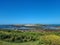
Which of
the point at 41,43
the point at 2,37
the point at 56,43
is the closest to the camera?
the point at 56,43

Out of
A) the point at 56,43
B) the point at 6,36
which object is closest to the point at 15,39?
the point at 6,36

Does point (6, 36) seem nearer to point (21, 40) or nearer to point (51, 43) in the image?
point (21, 40)

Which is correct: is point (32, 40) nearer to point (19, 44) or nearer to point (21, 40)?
point (21, 40)

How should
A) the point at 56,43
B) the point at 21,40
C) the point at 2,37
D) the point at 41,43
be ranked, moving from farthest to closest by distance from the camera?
the point at 2,37
the point at 21,40
the point at 41,43
the point at 56,43

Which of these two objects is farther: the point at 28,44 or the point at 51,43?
A: the point at 28,44

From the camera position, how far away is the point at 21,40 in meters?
18.3

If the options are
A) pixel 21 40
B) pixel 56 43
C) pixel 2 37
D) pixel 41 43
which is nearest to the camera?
pixel 56 43

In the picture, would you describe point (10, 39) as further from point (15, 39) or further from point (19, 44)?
point (19, 44)

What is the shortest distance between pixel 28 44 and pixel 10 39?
3573 millimetres

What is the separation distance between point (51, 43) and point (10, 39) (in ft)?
19.4

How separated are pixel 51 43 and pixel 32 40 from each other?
3.96 metres

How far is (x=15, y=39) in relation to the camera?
1850 cm

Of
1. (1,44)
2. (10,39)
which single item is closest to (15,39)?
(10,39)

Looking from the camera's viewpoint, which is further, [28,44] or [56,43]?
[28,44]
